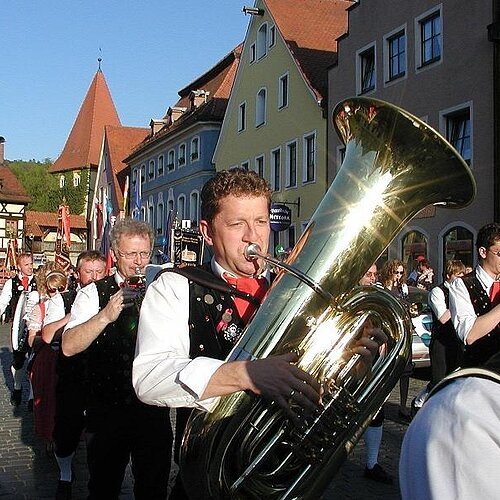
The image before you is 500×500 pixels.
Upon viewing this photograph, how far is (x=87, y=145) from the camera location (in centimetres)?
6500

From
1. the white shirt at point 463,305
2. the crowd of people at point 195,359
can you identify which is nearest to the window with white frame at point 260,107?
the crowd of people at point 195,359

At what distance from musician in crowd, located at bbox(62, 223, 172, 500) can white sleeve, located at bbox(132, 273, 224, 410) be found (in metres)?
0.72

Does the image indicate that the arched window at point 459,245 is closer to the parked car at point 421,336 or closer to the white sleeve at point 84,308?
the parked car at point 421,336

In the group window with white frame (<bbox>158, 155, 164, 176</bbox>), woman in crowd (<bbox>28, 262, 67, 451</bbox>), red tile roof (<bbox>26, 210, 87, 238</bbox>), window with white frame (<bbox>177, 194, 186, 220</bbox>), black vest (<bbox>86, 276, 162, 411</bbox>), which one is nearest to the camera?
black vest (<bbox>86, 276, 162, 411</bbox>)

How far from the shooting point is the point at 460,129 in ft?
50.6

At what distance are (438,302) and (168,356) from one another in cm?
478

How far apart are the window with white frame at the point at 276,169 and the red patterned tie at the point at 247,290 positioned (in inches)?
847

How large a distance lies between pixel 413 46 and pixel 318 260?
16.0 meters

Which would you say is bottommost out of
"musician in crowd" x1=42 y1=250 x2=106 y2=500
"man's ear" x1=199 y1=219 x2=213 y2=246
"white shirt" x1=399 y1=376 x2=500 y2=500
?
"musician in crowd" x1=42 y1=250 x2=106 y2=500

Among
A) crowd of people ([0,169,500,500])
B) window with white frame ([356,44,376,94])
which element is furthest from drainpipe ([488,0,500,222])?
crowd of people ([0,169,500,500])

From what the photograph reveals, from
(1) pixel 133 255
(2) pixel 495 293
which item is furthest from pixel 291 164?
(1) pixel 133 255

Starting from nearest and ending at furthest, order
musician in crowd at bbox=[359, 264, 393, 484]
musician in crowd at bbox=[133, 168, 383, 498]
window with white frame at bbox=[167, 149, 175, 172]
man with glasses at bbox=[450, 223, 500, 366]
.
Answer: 1. musician in crowd at bbox=[133, 168, 383, 498]
2. man with glasses at bbox=[450, 223, 500, 366]
3. musician in crowd at bbox=[359, 264, 393, 484]
4. window with white frame at bbox=[167, 149, 175, 172]

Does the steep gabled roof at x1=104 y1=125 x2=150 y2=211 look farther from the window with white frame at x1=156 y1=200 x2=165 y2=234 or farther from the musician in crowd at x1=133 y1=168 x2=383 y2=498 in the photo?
the musician in crowd at x1=133 y1=168 x2=383 y2=498

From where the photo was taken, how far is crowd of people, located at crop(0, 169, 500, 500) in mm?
1123
